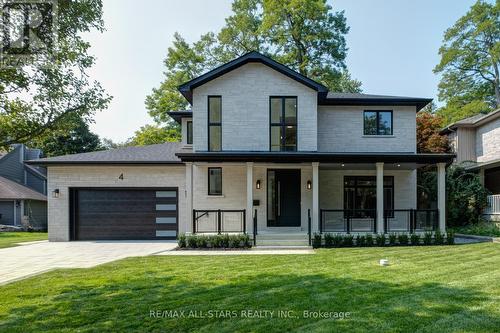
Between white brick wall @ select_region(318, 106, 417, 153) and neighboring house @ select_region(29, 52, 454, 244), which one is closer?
neighboring house @ select_region(29, 52, 454, 244)

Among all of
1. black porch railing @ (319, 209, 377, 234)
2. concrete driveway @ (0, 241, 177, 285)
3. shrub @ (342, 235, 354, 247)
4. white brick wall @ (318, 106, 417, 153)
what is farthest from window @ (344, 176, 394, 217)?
concrete driveway @ (0, 241, 177, 285)

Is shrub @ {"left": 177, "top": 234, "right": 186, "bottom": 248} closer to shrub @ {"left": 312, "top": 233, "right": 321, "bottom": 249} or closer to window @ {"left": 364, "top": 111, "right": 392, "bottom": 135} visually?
shrub @ {"left": 312, "top": 233, "right": 321, "bottom": 249}

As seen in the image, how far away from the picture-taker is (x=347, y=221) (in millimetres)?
12797

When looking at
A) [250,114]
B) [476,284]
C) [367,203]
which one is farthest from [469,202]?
[476,284]

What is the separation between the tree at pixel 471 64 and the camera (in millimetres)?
31391

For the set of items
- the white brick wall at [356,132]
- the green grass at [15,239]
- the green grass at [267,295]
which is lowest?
the green grass at [15,239]

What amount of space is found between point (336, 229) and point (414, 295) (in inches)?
322

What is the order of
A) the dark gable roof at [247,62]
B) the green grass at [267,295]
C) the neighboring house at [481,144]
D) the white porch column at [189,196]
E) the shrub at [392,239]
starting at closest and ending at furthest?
the green grass at [267,295] < the shrub at [392,239] < the white porch column at [189,196] < the dark gable roof at [247,62] < the neighboring house at [481,144]

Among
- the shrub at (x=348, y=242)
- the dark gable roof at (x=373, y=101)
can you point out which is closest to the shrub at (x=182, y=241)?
the shrub at (x=348, y=242)

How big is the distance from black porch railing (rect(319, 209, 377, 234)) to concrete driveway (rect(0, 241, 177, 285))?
620 cm

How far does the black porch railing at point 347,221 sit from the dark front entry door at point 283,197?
1.29m

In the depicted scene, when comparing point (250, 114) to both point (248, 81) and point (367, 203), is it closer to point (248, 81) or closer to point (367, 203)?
point (248, 81)

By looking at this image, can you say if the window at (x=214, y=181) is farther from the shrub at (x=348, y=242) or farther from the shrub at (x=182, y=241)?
the shrub at (x=348, y=242)

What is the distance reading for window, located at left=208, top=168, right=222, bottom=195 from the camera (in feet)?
49.2
